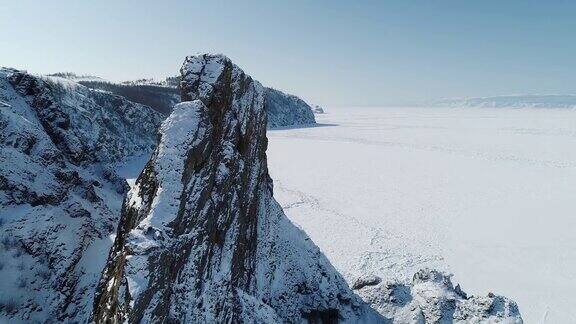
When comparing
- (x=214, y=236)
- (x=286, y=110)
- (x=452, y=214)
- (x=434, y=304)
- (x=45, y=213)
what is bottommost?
(x=452, y=214)

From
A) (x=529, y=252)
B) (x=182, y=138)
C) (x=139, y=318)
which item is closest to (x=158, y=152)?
(x=182, y=138)

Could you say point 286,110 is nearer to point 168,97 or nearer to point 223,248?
point 168,97

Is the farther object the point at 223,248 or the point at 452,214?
the point at 452,214

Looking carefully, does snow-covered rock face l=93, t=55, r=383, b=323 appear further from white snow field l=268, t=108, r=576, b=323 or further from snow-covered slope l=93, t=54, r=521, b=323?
white snow field l=268, t=108, r=576, b=323

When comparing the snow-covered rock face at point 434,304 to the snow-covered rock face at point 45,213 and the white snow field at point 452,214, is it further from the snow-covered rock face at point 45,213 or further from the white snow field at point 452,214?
the snow-covered rock face at point 45,213

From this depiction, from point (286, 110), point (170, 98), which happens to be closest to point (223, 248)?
point (170, 98)

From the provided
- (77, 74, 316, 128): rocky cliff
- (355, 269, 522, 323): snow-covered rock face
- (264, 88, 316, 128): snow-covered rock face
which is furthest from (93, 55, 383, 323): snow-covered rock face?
(264, 88, 316, 128): snow-covered rock face

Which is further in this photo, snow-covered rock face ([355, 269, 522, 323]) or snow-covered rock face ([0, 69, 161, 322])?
snow-covered rock face ([355, 269, 522, 323])

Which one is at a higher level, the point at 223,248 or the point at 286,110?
the point at 286,110
